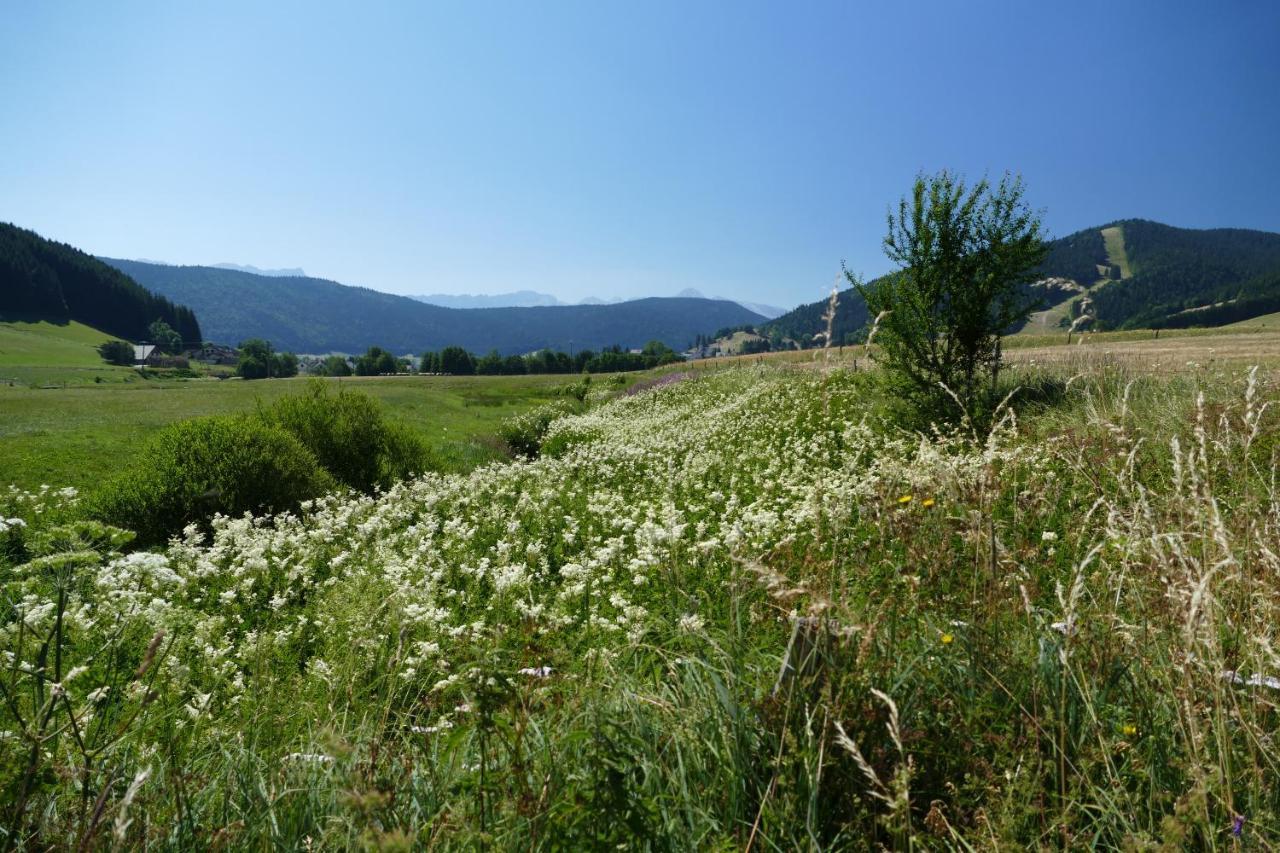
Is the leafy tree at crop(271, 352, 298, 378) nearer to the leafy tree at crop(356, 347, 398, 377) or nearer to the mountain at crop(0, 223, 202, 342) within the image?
the leafy tree at crop(356, 347, 398, 377)

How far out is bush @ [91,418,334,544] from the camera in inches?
426

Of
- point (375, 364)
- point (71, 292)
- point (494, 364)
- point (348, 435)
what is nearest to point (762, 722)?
point (348, 435)

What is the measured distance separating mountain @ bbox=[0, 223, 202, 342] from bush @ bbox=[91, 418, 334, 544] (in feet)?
633

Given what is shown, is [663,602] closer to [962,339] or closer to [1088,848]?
[1088,848]

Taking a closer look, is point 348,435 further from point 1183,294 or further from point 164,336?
point 1183,294

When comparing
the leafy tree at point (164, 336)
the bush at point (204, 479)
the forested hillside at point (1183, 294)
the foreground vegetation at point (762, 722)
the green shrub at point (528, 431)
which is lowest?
the green shrub at point (528, 431)

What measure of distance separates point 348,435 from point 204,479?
14.6 feet

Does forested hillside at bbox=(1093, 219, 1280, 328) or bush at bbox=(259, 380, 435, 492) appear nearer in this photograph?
bush at bbox=(259, 380, 435, 492)

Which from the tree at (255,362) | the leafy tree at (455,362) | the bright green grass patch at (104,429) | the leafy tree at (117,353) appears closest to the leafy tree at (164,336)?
the leafy tree at (117,353)

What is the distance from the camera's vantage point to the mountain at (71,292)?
486 ft

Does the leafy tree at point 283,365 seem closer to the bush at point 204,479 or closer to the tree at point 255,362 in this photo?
the tree at point 255,362

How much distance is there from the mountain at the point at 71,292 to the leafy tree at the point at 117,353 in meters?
34.6

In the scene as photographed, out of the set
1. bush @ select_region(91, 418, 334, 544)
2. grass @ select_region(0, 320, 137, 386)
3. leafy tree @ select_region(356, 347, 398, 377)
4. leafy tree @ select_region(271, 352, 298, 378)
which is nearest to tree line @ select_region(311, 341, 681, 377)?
leafy tree @ select_region(356, 347, 398, 377)

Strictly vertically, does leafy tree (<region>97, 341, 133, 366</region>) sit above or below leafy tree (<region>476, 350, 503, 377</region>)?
above
